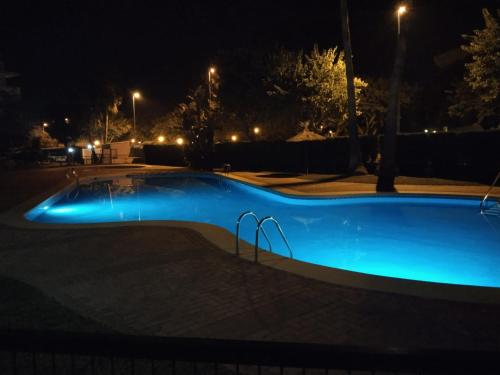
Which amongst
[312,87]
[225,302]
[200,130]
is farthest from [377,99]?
[225,302]

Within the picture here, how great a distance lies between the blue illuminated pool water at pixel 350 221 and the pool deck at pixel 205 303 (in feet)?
12.2

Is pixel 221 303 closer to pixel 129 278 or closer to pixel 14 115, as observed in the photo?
pixel 129 278

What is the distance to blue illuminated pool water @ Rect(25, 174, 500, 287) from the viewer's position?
9.39m

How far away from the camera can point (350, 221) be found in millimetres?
13516

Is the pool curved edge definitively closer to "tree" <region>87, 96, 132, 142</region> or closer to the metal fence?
the metal fence

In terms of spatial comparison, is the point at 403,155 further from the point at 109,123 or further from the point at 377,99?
A: the point at 109,123

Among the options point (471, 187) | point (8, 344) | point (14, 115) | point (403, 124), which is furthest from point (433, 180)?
point (14, 115)

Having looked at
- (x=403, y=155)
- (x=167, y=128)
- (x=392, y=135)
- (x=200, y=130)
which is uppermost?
(x=167, y=128)

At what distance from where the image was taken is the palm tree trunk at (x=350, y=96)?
21.8 m

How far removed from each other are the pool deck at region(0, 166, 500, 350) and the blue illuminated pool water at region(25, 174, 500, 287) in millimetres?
3706

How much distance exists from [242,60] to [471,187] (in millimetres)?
22304

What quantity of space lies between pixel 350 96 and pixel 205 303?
1894 centimetres

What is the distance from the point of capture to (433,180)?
1919 cm

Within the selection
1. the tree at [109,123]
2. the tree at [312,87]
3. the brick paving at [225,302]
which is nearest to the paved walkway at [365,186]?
the tree at [312,87]
